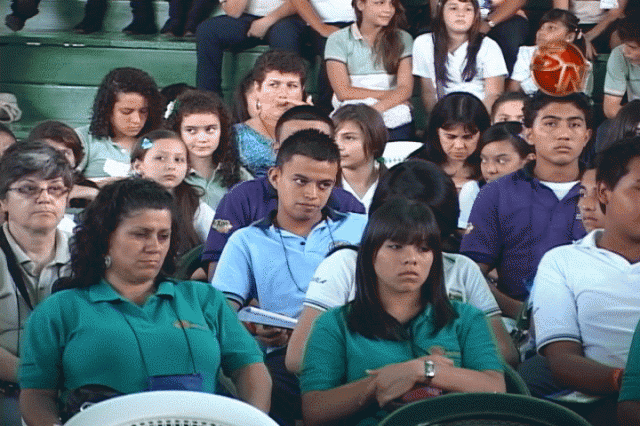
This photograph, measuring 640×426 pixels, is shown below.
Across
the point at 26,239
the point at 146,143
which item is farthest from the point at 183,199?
the point at 26,239

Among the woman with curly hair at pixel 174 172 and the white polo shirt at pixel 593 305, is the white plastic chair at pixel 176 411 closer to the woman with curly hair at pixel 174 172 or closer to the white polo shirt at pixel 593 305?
the white polo shirt at pixel 593 305

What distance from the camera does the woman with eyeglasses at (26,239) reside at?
11.2 feet

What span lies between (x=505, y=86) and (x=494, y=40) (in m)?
0.29

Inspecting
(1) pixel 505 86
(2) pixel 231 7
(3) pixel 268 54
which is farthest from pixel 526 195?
(2) pixel 231 7

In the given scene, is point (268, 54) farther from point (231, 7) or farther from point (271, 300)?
point (271, 300)

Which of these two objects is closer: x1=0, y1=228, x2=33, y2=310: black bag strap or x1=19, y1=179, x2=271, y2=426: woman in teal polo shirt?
x1=19, y1=179, x2=271, y2=426: woman in teal polo shirt

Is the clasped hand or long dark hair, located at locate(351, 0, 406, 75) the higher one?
long dark hair, located at locate(351, 0, 406, 75)

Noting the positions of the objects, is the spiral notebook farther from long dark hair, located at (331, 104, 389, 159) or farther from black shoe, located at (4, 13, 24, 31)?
black shoe, located at (4, 13, 24, 31)

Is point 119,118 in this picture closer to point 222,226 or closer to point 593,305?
point 222,226

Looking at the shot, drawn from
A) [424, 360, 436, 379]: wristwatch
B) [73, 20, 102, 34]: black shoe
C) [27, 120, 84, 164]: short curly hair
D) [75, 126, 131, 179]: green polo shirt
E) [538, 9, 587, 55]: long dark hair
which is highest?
[538, 9, 587, 55]: long dark hair

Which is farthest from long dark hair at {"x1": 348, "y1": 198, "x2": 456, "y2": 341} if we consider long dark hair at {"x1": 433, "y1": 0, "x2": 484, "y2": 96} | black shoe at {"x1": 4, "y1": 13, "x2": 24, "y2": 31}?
black shoe at {"x1": 4, "y1": 13, "x2": 24, "y2": 31}

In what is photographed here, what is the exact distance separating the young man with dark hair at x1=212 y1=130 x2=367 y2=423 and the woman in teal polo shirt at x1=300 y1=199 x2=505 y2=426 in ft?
2.55

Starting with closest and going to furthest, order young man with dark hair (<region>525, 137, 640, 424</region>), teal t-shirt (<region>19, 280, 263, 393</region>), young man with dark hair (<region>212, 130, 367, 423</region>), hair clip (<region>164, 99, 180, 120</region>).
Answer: teal t-shirt (<region>19, 280, 263, 393</region>)
young man with dark hair (<region>525, 137, 640, 424</region>)
young man with dark hair (<region>212, 130, 367, 423</region>)
hair clip (<region>164, 99, 180, 120</region>)

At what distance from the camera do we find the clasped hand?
281 cm
